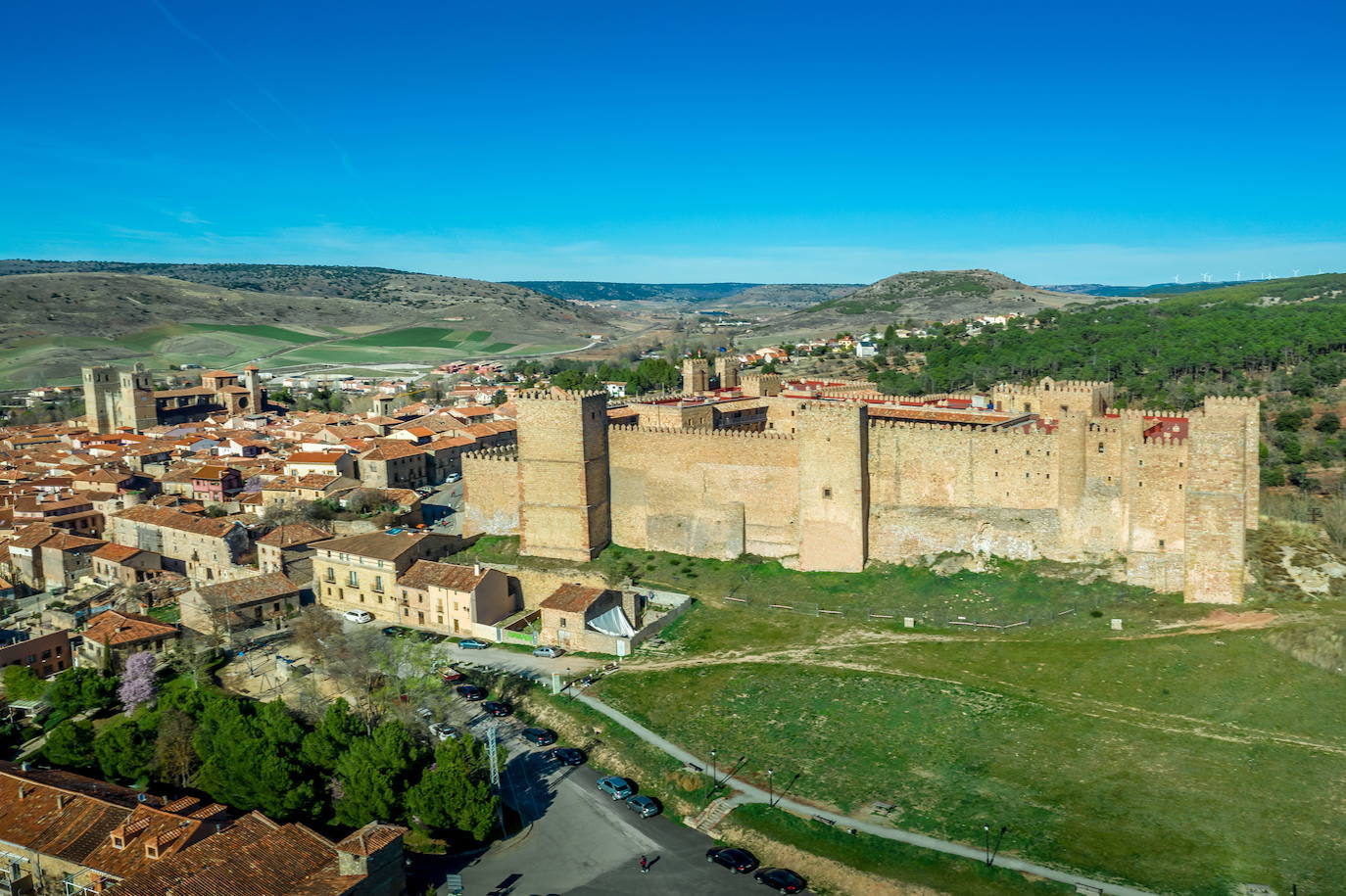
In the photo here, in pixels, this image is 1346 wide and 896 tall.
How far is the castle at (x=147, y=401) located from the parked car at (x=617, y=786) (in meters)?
64.4

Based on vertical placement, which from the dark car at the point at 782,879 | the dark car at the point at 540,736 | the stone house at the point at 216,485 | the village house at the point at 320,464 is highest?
the village house at the point at 320,464

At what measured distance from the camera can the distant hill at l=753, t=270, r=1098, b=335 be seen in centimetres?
15025

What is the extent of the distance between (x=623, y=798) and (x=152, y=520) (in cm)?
2960

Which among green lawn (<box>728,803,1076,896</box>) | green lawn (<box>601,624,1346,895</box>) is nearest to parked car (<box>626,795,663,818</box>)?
green lawn (<box>728,803,1076,896</box>)

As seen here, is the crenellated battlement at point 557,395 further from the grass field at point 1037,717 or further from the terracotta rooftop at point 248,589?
the terracotta rooftop at point 248,589

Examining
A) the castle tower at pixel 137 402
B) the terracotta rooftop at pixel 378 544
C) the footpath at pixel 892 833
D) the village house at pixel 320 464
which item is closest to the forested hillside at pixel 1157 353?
the village house at pixel 320 464

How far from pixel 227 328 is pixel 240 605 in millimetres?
129868

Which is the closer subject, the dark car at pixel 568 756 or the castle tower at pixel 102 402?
the dark car at pixel 568 756

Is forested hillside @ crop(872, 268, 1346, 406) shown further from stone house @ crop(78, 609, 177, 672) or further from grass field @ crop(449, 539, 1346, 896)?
stone house @ crop(78, 609, 177, 672)

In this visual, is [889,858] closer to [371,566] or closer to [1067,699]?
[1067,699]

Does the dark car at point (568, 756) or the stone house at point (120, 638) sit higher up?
the stone house at point (120, 638)

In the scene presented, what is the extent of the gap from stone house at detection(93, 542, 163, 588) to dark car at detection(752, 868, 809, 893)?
31087mm

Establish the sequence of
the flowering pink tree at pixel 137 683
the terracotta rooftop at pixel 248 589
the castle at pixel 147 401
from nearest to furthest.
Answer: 1. the flowering pink tree at pixel 137 683
2. the terracotta rooftop at pixel 248 589
3. the castle at pixel 147 401

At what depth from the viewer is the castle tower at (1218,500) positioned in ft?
91.2
